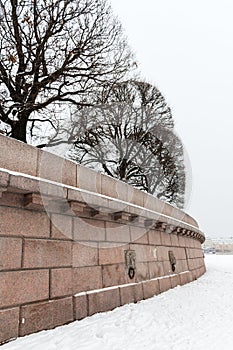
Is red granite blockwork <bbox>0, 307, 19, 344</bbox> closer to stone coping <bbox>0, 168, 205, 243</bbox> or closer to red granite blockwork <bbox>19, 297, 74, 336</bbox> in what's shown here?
red granite blockwork <bbox>19, 297, 74, 336</bbox>

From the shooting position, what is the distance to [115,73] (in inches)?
455

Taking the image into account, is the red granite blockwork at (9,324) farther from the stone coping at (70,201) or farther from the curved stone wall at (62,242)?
the stone coping at (70,201)

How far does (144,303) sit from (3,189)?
13.0 ft

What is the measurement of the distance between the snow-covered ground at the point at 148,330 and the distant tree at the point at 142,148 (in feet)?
35.4

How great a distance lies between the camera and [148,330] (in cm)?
454

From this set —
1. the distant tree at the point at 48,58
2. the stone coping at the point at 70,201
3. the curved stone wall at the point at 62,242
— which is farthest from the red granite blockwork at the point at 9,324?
the distant tree at the point at 48,58

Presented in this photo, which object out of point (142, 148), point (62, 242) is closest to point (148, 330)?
point (62, 242)

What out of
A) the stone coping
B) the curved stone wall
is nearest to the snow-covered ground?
the curved stone wall

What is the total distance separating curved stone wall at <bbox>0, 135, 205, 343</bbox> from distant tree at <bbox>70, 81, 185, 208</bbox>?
948 cm

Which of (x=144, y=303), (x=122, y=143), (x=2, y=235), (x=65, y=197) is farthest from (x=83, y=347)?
(x=122, y=143)

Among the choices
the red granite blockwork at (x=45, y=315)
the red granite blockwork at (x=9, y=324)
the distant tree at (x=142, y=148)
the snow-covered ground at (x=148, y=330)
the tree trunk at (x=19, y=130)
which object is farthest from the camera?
the distant tree at (x=142, y=148)

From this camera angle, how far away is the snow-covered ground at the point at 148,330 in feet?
12.7

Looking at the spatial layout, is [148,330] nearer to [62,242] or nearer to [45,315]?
[45,315]

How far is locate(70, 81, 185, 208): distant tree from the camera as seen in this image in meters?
16.3
